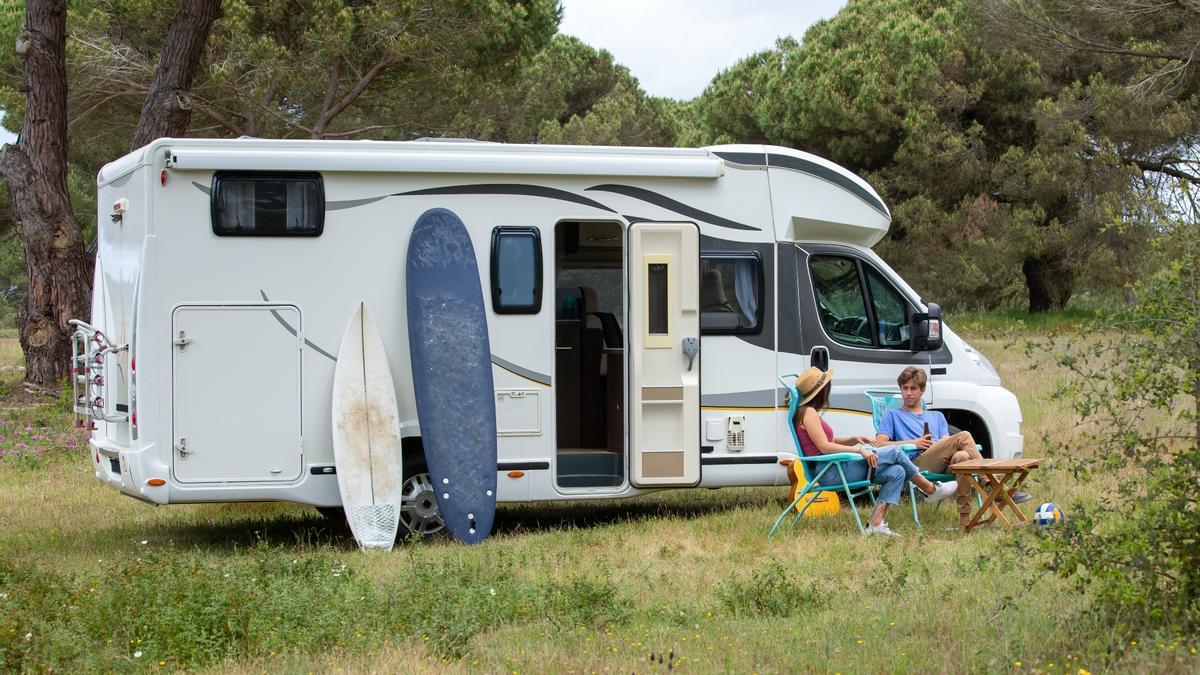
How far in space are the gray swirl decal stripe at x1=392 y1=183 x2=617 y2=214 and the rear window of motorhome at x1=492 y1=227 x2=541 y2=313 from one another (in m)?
0.24

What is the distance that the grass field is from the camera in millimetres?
5094

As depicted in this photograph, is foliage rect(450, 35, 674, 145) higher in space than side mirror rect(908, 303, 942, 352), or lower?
higher

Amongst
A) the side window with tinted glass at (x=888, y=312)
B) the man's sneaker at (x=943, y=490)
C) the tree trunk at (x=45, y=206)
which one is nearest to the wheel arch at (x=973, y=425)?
the side window with tinted glass at (x=888, y=312)

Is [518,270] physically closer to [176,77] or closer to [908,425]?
[908,425]

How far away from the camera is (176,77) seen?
52.2 ft

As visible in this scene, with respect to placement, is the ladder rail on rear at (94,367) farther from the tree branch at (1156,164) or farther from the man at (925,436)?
the tree branch at (1156,164)

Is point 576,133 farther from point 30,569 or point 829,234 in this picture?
point 30,569

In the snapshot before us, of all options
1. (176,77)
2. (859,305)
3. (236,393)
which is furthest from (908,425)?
(176,77)

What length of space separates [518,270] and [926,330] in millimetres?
2880

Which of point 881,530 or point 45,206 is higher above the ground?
point 45,206

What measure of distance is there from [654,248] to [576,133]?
2326 centimetres

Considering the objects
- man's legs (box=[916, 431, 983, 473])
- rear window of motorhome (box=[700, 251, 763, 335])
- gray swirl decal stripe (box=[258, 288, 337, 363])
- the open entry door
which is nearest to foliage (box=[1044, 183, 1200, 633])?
man's legs (box=[916, 431, 983, 473])

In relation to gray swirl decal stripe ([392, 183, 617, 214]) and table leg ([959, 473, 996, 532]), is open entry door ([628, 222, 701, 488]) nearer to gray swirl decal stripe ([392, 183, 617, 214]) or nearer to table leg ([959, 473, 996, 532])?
gray swirl decal stripe ([392, 183, 617, 214])

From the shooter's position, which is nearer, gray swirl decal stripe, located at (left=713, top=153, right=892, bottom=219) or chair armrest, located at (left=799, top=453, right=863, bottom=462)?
chair armrest, located at (left=799, top=453, right=863, bottom=462)
